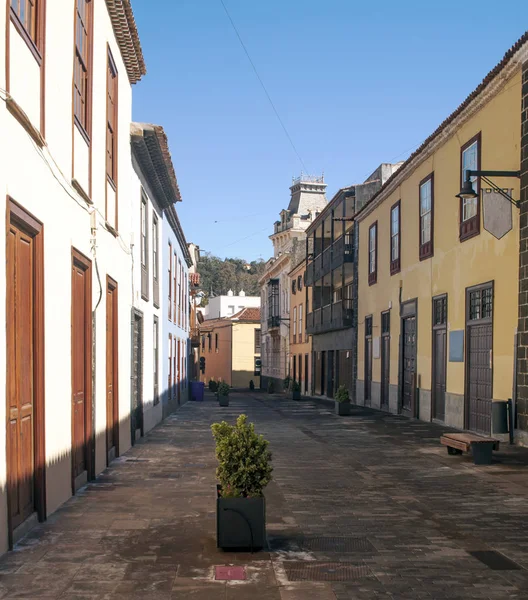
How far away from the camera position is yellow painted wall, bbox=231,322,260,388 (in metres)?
65.1

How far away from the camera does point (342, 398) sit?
76.0 feet

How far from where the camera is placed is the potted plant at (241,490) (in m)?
6.12

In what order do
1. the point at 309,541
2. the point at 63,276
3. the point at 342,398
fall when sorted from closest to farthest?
the point at 309,541 → the point at 63,276 → the point at 342,398

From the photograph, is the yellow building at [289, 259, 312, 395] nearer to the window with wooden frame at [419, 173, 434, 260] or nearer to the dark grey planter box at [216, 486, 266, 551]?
the window with wooden frame at [419, 173, 434, 260]

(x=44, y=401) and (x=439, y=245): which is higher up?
(x=439, y=245)

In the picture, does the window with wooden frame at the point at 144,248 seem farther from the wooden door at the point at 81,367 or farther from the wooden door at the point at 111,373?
the wooden door at the point at 81,367

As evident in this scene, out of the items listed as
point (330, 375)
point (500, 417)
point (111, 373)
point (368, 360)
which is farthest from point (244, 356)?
point (111, 373)

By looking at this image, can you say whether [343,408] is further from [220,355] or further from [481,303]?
[220,355]

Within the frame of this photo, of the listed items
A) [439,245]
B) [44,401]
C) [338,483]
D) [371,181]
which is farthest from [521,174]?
[371,181]

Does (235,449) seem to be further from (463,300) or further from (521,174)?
(463,300)

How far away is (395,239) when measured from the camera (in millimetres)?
24016

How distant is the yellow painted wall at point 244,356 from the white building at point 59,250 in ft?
172

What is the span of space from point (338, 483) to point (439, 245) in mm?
10618

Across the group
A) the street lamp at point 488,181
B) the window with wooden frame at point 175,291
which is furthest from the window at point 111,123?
the window with wooden frame at point 175,291
